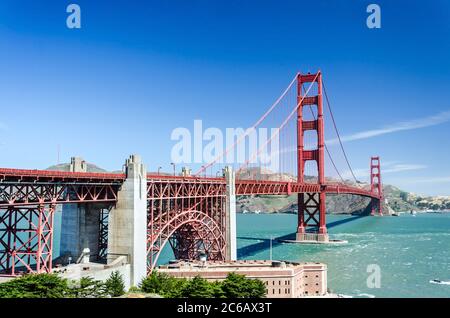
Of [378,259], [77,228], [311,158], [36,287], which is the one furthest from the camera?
[311,158]

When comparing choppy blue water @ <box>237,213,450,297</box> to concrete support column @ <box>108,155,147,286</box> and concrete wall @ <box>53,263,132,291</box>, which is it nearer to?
concrete support column @ <box>108,155,147,286</box>

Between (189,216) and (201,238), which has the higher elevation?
(189,216)

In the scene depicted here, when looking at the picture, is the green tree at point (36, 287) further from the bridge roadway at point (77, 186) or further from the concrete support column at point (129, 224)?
the concrete support column at point (129, 224)

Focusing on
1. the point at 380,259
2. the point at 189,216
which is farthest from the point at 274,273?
the point at 380,259

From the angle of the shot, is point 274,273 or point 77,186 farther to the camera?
point 274,273

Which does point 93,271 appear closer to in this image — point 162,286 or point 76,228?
point 162,286

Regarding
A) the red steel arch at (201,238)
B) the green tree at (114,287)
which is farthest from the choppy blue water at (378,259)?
the green tree at (114,287)
